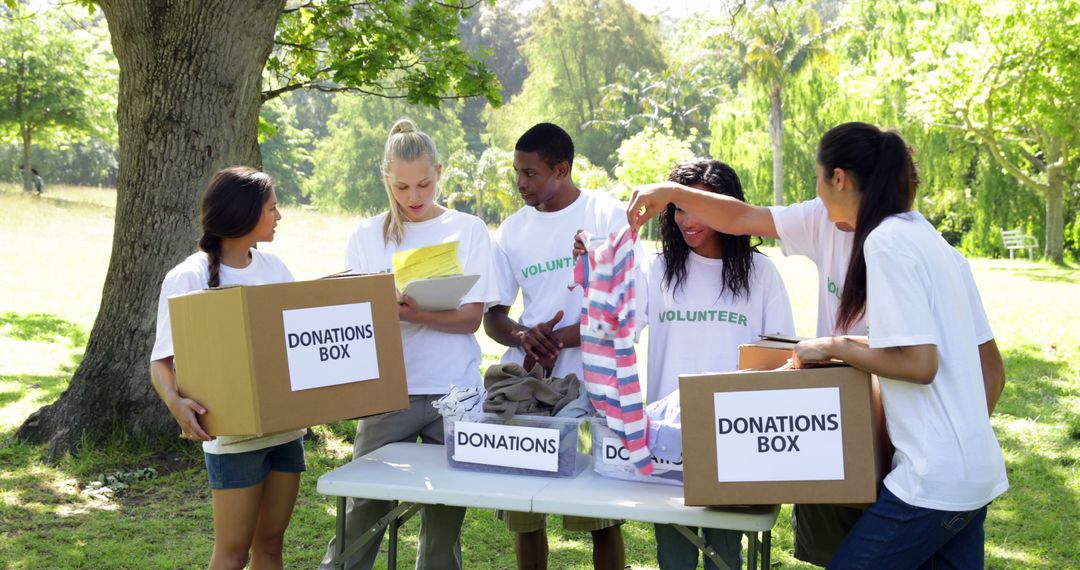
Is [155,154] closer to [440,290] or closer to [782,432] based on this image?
[440,290]

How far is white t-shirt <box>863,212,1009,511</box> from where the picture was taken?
2113 millimetres

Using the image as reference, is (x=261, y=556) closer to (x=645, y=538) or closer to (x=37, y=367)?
(x=645, y=538)

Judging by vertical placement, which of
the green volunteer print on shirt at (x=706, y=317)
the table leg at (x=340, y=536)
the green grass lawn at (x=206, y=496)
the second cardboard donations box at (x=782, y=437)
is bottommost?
the green grass lawn at (x=206, y=496)

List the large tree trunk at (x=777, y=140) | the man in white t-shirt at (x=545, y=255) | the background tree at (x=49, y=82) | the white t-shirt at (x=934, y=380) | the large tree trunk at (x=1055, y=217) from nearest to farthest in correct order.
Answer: the white t-shirt at (x=934, y=380), the man in white t-shirt at (x=545, y=255), the large tree trunk at (x=1055, y=217), the background tree at (x=49, y=82), the large tree trunk at (x=777, y=140)

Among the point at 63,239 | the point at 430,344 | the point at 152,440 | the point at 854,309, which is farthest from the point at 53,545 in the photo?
the point at 63,239

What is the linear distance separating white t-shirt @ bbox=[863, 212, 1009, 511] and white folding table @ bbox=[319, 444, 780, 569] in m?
0.41

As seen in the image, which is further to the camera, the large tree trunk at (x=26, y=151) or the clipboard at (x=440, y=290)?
the large tree trunk at (x=26, y=151)

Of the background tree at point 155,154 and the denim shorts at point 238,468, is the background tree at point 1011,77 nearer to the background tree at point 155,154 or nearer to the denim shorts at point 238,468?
the background tree at point 155,154

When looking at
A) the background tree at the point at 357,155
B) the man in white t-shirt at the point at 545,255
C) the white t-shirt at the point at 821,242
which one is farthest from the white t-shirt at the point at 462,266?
the background tree at the point at 357,155

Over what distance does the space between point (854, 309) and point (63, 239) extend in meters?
23.8

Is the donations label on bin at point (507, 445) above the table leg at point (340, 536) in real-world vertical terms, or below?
above

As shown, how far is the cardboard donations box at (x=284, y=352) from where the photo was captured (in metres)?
2.50

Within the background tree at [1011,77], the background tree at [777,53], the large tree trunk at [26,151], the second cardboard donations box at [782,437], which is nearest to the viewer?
the second cardboard donations box at [782,437]

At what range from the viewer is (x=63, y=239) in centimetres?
2286
